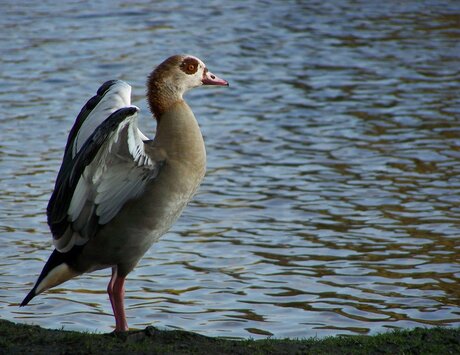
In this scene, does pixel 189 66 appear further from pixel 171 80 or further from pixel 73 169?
pixel 73 169

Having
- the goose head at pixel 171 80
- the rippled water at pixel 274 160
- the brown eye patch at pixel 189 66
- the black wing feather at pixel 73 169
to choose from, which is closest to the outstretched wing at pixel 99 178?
the black wing feather at pixel 73 169

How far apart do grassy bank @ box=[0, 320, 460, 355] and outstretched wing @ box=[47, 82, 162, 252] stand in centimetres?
70

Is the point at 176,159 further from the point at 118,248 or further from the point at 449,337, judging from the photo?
the point at 449,337

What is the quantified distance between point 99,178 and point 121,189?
201mm

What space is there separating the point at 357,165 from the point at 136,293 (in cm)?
423

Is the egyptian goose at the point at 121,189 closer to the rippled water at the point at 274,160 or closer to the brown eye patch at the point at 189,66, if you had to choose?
the brown eye patch at the point at 189,66

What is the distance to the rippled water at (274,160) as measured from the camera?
8344mm

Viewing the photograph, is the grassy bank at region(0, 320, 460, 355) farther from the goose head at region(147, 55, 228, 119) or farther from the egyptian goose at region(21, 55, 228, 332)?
the goose head at region(147, 55, 228, 119)

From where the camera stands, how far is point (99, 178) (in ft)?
20.8

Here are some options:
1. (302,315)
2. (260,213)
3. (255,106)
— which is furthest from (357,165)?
(302,315)

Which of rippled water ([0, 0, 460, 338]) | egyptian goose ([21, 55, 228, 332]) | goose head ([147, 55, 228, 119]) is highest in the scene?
goose head ([147, 55, 228, 119])

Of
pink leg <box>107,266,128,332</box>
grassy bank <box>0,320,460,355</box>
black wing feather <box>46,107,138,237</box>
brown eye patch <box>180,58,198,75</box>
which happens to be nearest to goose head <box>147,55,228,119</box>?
brown eye patch <box>180,58,198,75</box>

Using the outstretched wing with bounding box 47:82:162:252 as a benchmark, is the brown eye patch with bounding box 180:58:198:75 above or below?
above

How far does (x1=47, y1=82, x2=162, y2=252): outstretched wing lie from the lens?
6.05 meters
